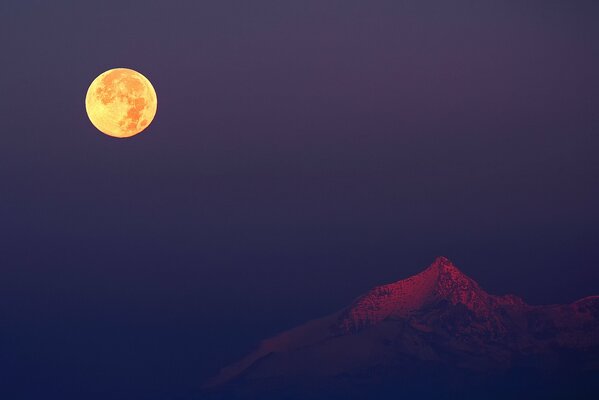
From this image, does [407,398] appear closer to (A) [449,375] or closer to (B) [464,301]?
(A) [449,375]

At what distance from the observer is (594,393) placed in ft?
379

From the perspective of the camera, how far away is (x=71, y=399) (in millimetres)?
93625

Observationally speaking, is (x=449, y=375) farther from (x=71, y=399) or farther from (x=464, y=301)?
(x=71, y=399)

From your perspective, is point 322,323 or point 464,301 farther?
point 464,301

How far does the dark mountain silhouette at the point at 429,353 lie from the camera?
5325 inches

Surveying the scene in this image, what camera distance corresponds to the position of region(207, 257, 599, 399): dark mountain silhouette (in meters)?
135

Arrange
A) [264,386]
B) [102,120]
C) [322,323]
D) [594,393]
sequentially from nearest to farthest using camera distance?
[102,120], [594,393], [264,386], [322,323]

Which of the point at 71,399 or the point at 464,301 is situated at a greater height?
the point at 71,399

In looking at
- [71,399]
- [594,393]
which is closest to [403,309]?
[594,393]

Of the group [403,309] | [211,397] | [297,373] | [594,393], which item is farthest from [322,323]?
[594,393]

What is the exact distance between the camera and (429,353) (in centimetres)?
16262

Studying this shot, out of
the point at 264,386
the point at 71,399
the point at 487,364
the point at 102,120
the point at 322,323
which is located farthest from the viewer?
the point at 322,323

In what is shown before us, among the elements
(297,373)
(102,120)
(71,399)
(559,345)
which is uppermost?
(102,120)

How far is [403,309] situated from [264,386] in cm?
6279
